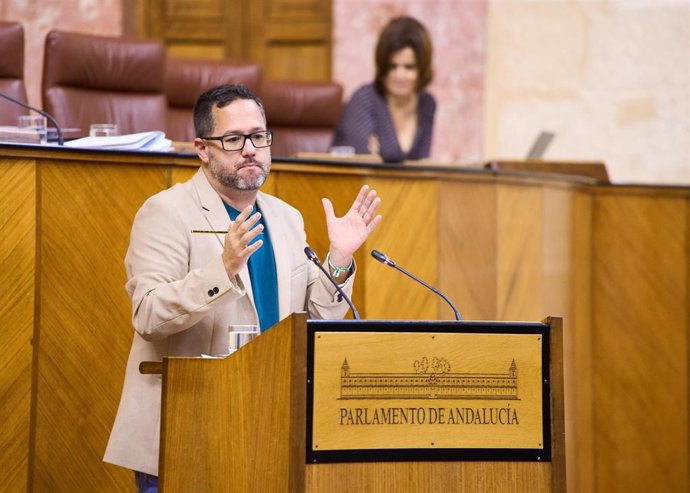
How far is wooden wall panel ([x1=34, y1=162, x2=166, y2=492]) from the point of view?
263 cm

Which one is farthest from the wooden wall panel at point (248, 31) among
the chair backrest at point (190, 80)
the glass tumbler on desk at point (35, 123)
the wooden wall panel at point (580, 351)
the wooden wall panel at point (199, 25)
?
the glass tumbler on desk at point (35, 123)

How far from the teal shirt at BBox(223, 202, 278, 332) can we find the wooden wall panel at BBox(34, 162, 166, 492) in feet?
1.80

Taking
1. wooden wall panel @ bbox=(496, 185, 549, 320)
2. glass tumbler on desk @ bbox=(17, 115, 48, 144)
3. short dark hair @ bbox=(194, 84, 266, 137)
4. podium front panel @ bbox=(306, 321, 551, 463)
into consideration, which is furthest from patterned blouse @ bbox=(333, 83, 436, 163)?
podium front panel @ bbox=(306, 321, 551, 463)

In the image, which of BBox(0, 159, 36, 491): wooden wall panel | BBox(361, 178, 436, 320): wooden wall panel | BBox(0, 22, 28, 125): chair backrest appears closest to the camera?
BBox(0, 159, 36, 491): wooden wall panel

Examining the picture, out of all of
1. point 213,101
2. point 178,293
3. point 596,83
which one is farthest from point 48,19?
point 178,293

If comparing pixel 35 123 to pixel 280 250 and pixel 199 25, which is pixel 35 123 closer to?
pixel 280 250

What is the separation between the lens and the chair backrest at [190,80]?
4613 millimetres

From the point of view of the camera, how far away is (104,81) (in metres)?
4.29

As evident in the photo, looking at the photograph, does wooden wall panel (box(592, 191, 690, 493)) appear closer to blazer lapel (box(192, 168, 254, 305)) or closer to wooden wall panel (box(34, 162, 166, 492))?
wooden wall panel (box(34, 162, 166, 492))

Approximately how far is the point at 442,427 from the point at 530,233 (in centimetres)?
193

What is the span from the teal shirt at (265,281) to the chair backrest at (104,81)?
1.94m

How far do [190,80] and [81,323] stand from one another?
214 cm

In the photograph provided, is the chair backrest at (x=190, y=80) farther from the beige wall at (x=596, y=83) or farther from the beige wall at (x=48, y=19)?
the beige wall at (x=596, y=83)

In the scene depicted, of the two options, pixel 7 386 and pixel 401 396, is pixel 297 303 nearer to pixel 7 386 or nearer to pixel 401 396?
pixel 401 396
